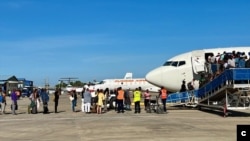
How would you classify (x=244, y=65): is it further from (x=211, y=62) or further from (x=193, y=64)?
(x=193, y=64)

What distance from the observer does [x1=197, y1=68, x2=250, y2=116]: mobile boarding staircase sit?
20578 mm

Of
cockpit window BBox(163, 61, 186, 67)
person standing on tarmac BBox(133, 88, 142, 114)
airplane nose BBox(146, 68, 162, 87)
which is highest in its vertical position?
cockpit window BBox(163, 61, 186, 67)

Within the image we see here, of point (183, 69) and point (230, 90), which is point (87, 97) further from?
point (230, 90)

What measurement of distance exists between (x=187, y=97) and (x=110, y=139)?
1574 centimetres

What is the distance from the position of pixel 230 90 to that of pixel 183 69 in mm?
8364

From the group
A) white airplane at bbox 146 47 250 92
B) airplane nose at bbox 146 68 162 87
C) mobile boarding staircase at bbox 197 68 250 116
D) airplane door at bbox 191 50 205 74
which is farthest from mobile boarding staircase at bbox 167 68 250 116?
airplane nose at bbox 146 68 162 87

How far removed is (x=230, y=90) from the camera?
2183 centimetres

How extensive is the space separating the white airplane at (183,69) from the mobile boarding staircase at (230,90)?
12.4 ft

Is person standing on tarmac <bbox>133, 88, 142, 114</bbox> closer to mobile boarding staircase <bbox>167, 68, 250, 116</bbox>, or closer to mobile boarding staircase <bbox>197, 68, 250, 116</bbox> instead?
mobile boarding staircase <bbox>167, 68, 250, 116</bbox>

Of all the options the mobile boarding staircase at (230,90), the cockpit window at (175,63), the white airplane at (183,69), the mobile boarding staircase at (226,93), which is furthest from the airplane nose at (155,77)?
the mobile boarding staircase at (230,90)

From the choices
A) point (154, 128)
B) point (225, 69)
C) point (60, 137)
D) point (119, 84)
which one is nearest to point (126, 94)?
point (225, 69)

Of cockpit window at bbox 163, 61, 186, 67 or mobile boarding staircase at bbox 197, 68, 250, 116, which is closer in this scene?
mobile boarding staircase at bbox 197, 68, 250, 116

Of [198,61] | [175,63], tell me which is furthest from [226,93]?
[175,63]

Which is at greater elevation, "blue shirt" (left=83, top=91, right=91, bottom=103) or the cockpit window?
the cockpit window
